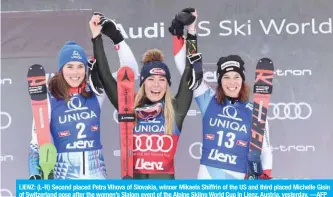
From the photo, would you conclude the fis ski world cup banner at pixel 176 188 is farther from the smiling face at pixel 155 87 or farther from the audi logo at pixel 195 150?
the smiling face at pixel 155 87

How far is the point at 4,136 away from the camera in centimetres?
411

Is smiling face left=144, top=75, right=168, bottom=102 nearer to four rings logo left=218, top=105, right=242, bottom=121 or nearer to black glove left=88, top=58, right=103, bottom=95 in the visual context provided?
black glove left=88, top=58, right=103, bottom=95

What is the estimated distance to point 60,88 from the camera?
3.89 metres

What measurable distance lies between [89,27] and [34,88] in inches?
21.6

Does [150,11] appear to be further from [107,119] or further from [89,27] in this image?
[107,119]

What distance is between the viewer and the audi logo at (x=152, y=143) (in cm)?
384

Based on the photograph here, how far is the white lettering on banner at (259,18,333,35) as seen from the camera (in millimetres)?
4051

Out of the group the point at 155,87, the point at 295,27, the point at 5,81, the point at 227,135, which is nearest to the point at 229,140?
the point at 227,135

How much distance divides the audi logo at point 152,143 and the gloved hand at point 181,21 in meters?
0.66

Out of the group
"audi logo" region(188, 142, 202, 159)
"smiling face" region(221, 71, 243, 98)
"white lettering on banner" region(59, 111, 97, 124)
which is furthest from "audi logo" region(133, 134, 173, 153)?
"smiling face" region(221, 71, 243, 98)

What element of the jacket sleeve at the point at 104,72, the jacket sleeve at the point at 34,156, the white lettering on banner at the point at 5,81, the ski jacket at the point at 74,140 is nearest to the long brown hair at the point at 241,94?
the jacket sleeve at the point at 104,72

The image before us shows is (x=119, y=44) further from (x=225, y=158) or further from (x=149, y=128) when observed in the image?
(x=225, y=158)

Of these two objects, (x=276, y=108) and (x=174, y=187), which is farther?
(x=276, y=108)

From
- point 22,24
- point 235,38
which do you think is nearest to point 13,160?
point 22,24
